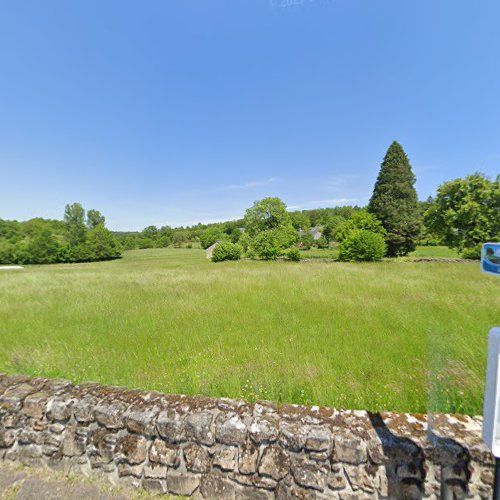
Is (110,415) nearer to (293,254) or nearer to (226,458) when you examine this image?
(226,458)

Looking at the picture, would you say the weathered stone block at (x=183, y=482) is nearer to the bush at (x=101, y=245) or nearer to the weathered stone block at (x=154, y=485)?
the weathered stone block at (x=154, y=485)

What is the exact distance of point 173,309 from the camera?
6926 mm

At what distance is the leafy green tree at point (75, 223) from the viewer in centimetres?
5484

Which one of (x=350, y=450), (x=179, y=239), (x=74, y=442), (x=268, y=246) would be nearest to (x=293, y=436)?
(x=350, y=450)

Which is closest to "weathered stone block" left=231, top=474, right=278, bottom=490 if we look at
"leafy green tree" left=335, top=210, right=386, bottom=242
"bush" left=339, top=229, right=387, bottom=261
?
"bush" left=339, top=229, right=387, bottom=261

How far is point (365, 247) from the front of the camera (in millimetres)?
25062

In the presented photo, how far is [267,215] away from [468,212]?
25430 mm

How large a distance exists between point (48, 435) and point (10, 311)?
7.31 m

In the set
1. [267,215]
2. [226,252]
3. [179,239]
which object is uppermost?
[267,215]

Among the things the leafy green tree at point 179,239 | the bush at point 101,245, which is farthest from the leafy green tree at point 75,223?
the leafy green tree at point 179,239

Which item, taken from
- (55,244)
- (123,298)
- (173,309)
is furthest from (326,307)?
(55,244)

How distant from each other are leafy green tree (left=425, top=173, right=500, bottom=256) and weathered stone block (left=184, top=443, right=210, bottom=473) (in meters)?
31.7

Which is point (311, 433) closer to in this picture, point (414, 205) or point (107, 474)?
point (107, 474)

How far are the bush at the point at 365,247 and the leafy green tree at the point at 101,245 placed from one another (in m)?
55.1
